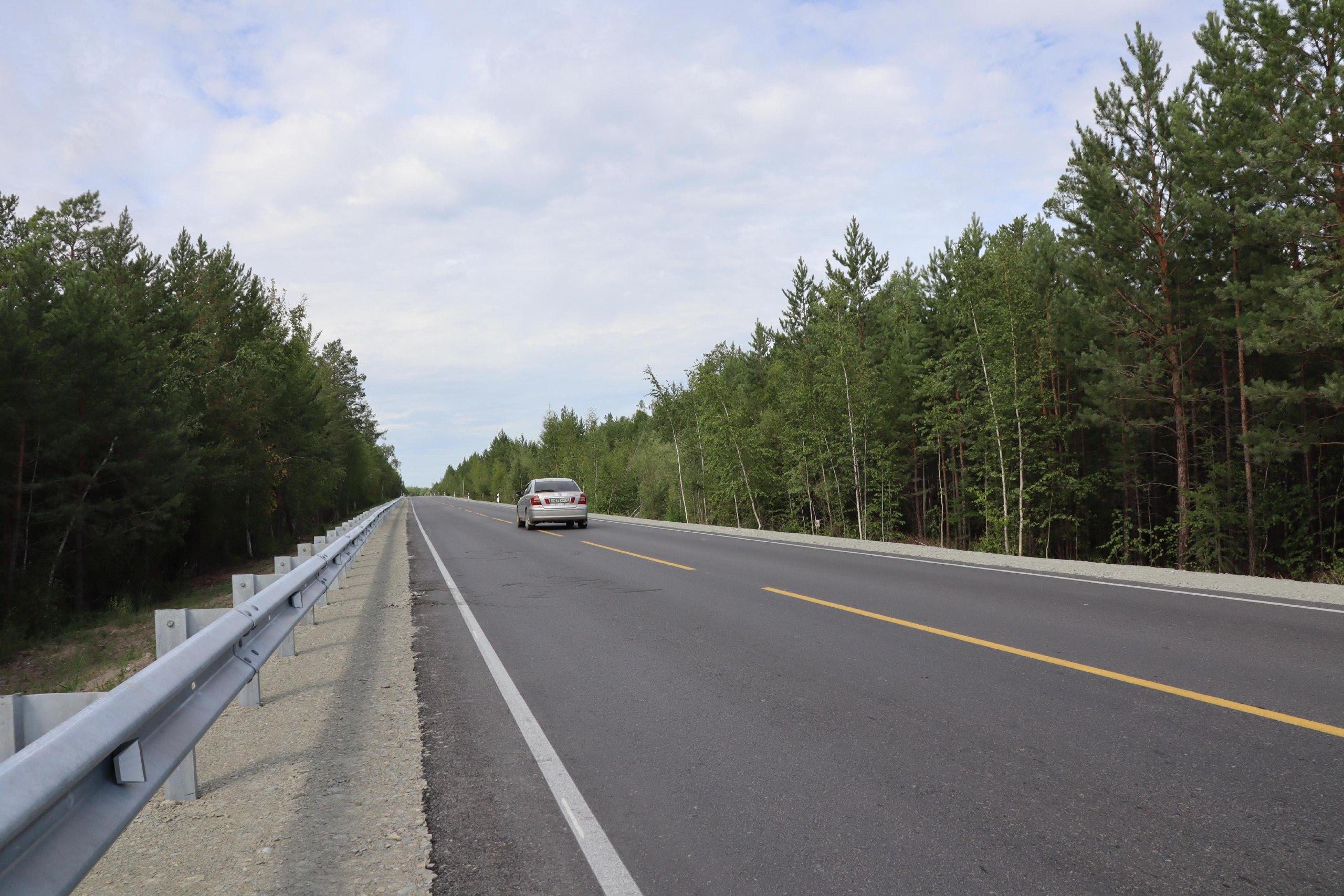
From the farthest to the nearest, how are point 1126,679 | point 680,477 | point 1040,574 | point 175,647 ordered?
point 680,477, point 1040,574, point 1126,679, point 175,647

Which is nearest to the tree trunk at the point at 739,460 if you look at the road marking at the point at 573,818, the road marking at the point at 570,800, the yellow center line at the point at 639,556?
the yellow center line at the point at 639,556

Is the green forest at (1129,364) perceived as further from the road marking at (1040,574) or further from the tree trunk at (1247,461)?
the road marking at (1040,574)

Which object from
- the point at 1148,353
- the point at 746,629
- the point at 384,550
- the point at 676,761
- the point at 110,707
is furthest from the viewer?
the point at 1148,353

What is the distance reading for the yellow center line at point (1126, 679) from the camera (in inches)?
174

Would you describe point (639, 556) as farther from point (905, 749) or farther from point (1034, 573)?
point (905, 749)

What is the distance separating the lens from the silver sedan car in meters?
26.0

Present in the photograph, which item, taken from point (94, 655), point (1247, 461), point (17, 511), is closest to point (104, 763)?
point (94, 655)

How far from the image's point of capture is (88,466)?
2128cm

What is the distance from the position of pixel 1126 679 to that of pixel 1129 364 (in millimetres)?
18916

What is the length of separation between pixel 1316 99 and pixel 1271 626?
14.7 m

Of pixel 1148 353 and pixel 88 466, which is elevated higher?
pixel 1148 353

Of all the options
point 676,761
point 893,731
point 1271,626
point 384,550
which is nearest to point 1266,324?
point 1271,626

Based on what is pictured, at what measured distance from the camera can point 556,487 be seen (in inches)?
1047

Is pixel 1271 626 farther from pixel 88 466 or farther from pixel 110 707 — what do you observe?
pixel 88 466
